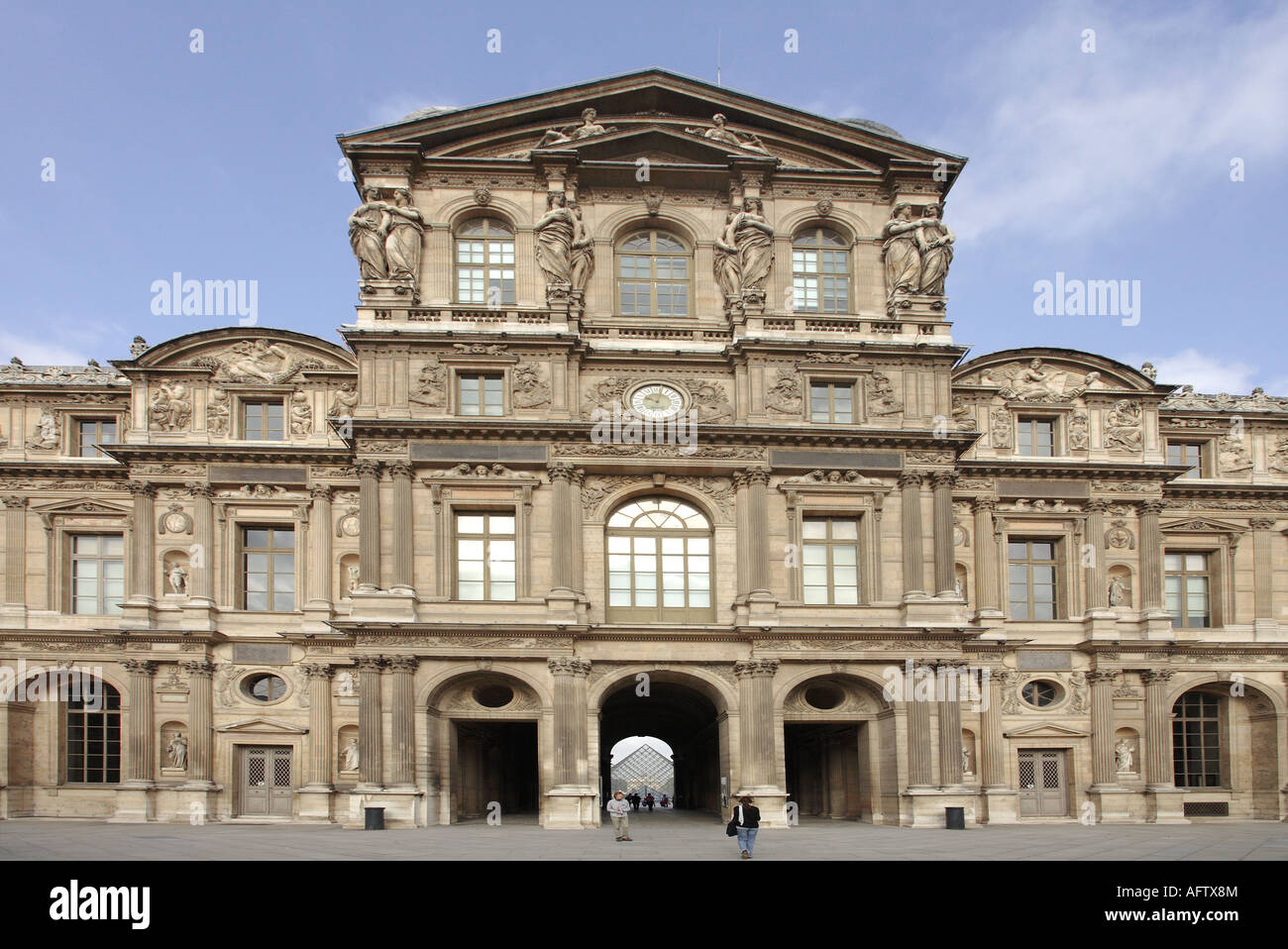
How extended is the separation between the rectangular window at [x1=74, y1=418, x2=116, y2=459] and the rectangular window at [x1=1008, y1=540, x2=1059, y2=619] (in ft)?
104

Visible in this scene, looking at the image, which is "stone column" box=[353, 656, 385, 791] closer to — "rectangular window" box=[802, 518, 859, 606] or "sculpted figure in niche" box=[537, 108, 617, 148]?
"rectangular window" box=[802, 518, 859, 606]

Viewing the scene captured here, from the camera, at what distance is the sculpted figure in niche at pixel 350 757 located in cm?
3881

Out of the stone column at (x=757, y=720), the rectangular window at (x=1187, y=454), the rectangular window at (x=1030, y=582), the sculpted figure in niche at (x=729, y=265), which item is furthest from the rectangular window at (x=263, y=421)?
the rectangular window at (x=1187, y=454)

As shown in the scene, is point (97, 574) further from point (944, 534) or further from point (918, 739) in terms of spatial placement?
point (944, 534)

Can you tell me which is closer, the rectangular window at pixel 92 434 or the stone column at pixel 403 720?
the stone column at pixel 403 720

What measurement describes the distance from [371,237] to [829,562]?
56.7 feet

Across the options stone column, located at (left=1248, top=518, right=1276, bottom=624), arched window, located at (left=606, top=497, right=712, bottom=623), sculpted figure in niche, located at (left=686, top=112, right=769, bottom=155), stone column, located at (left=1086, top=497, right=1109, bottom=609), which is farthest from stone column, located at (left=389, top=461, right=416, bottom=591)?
stone column, located at (left=1248, top=518, right=1276, bottom=624)

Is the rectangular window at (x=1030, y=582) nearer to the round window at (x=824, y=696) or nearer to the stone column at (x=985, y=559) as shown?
the stone column at (x=985, y=559)

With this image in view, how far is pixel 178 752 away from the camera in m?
39.0

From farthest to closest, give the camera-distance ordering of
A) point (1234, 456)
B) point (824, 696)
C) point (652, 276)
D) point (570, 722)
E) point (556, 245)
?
point (1234, 456)
point (652, 276)
point (556, 245)
point (824, 696)
point (570, 722)

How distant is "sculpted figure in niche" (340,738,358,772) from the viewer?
38812 millimetres

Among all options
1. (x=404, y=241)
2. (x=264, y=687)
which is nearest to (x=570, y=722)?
(x=264, y=687)

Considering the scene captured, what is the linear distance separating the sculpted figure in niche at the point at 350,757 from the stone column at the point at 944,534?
19.0 m

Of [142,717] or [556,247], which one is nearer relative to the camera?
[556,247]
